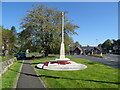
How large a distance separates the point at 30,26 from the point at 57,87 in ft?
83.7

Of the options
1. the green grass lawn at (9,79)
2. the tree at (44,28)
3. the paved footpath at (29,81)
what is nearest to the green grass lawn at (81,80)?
the paved footpath at (29,81)

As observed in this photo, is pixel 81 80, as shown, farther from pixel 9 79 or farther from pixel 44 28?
pixel 44 28

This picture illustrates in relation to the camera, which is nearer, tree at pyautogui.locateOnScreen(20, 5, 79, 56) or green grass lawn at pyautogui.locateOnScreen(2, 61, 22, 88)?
green grass lawn at pyautogui.locateOnScreen(2, 61, 22, 88)

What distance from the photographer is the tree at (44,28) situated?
30234 mm

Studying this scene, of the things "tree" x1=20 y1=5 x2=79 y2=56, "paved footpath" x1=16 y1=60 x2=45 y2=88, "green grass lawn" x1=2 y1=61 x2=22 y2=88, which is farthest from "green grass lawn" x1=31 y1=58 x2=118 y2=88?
"tree" x1=20 y1=5 x2=79 y2=56

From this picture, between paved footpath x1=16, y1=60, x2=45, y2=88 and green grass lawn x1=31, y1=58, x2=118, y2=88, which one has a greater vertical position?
green grass lawn x1=31, y1=58, x2=118, y2=88

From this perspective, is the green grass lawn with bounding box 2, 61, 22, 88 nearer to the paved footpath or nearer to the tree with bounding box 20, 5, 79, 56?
the paved footpath

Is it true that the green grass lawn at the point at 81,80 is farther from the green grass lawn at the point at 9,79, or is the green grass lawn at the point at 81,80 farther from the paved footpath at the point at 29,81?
the green grass lawn at the point at 9,79

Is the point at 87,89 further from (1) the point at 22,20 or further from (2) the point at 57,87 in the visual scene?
(1) the point at 22,20

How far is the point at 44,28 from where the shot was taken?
3055 centimetres

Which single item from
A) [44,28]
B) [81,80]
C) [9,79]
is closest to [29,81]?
[9,79]

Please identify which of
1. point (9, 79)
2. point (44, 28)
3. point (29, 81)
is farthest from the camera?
point (44, 28)

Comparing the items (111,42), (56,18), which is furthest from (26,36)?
(111,42)

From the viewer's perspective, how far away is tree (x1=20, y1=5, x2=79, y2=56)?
99.2 feet
